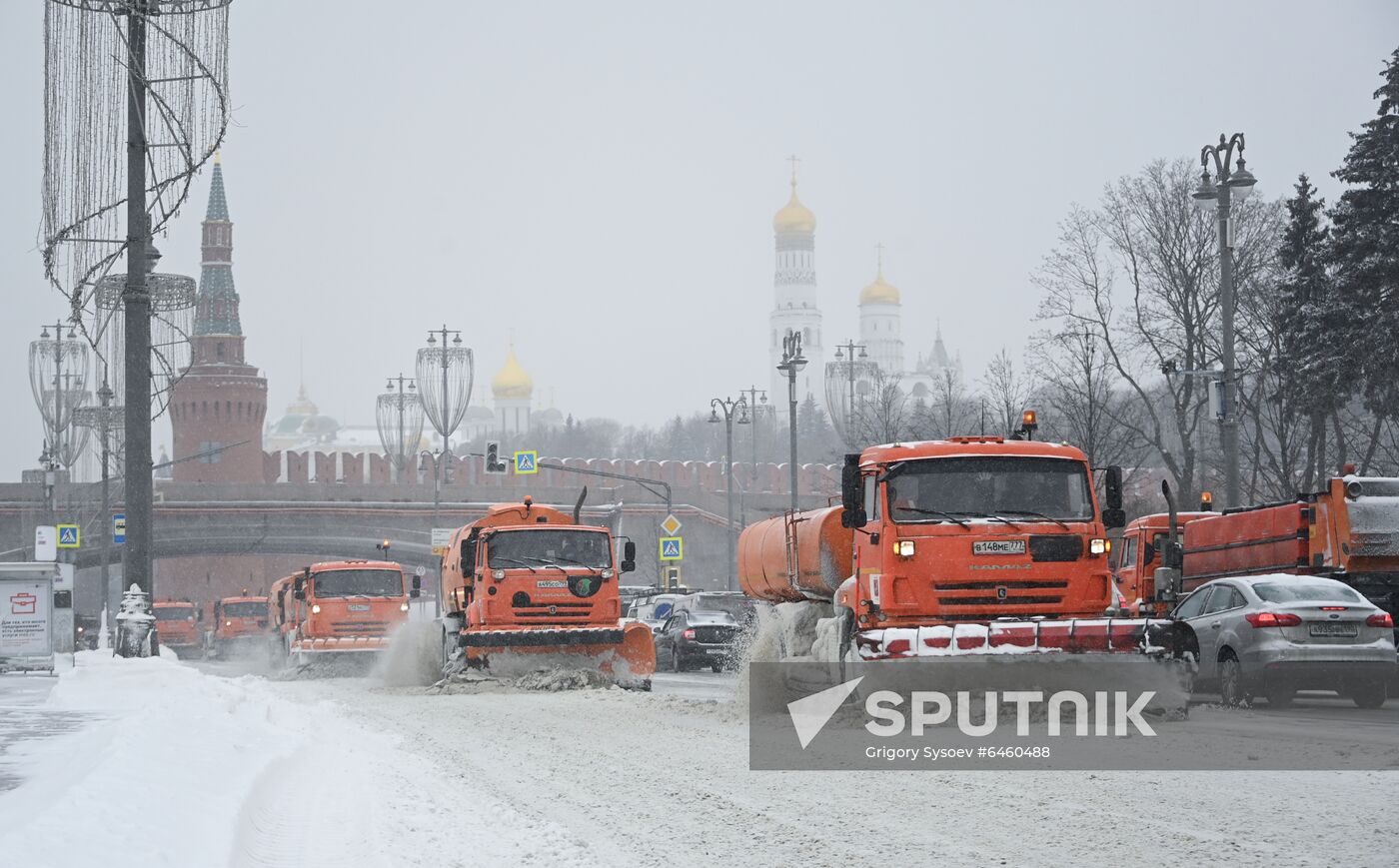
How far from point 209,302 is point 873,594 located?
4262 inches

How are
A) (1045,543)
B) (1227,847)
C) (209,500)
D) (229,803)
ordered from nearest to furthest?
(1227,847)
(229,803)
(1045,543)
(209,500)

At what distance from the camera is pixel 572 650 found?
2288 cm

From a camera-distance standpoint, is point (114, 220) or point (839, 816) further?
point (114, 220)

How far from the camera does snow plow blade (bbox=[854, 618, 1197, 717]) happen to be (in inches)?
530

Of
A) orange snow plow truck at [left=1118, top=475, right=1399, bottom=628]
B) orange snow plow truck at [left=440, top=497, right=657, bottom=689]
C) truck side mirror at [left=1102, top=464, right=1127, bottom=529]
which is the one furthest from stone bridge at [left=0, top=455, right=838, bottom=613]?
truck side mirror at [left=1102, top=464, right=1127, bottom=529]

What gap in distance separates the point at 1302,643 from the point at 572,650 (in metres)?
9.63

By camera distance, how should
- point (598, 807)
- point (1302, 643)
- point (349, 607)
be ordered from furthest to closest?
point (349, 607) < point (1302, 643) < point (598, 807)

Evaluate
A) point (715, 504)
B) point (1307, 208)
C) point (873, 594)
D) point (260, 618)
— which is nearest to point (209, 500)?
point (715, 504)

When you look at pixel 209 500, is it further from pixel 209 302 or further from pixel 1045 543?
pixel 1045 543

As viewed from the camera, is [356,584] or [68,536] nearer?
[356,584]

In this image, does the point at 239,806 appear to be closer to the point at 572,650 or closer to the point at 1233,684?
the point at 1233,684

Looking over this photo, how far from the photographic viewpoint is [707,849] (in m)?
8.56

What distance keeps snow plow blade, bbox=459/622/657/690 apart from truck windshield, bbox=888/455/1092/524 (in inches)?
344

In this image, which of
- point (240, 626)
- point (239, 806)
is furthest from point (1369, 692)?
point (240, 626)
